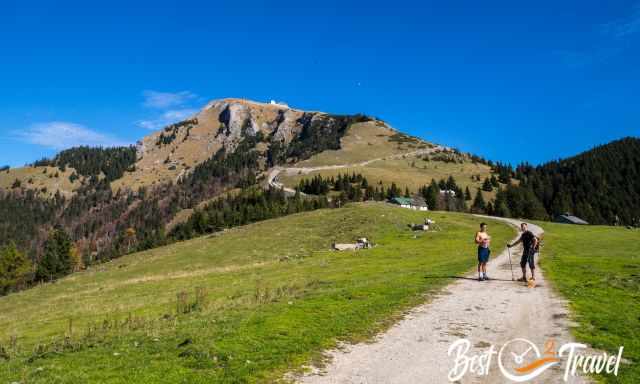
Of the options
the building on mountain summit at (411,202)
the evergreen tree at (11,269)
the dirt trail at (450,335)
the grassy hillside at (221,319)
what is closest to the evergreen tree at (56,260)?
the evergreen tree at (11,269)

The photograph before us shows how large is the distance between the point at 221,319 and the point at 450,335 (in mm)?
9134

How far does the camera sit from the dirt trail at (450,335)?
9.52m

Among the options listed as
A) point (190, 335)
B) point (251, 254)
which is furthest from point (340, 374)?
point (251, 254)

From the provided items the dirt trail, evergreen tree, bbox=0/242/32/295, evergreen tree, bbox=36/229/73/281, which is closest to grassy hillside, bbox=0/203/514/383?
the dirt trail

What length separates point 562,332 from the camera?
41.9ft

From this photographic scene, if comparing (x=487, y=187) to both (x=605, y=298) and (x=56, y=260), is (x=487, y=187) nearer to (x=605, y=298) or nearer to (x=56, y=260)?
(x=56, y=260)

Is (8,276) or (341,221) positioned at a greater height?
(341,221)

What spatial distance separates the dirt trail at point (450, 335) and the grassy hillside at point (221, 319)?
3.44 ft

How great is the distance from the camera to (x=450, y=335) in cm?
1274

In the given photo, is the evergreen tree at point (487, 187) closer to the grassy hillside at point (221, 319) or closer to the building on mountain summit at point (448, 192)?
the building on mountain summit at point (448, 192)

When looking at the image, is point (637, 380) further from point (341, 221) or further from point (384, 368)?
point (341, 221)

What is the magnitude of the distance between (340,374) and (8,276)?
109469mm

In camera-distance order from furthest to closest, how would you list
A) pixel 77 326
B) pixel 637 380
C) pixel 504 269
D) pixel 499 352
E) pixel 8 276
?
pixel 8 276 → pixel 504 269 → pixel 77 326 → pixel 499 352 → pixel 637 380

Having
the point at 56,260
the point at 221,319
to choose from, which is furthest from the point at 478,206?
the point at 221,319
